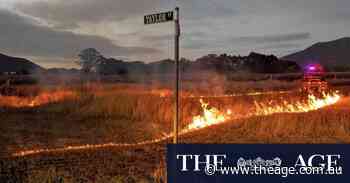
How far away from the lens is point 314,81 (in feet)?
66.4

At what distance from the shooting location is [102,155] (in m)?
8.22

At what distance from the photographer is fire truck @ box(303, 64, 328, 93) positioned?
19141mm

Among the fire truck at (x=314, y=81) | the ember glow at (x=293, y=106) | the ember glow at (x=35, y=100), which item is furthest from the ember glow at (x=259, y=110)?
the ember glow at (x=35, y=100)

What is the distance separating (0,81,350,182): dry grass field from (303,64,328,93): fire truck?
2419 mm

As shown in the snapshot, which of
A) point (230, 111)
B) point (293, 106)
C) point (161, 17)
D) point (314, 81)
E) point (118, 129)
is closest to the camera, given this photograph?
point (161, 17)

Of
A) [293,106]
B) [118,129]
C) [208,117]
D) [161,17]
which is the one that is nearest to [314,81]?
[293,106]

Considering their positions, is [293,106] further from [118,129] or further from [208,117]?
[118,129]

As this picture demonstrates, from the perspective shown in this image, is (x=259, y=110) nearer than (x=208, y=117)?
No

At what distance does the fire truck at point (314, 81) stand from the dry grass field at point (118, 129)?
242 cm

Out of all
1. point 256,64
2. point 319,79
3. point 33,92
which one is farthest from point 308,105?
point 256,64

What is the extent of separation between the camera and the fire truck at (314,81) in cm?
1914

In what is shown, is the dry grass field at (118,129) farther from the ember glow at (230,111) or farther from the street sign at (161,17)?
the street sign at (161,17)

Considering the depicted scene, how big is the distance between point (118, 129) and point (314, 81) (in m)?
10.4

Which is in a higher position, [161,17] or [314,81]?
[161,17]
